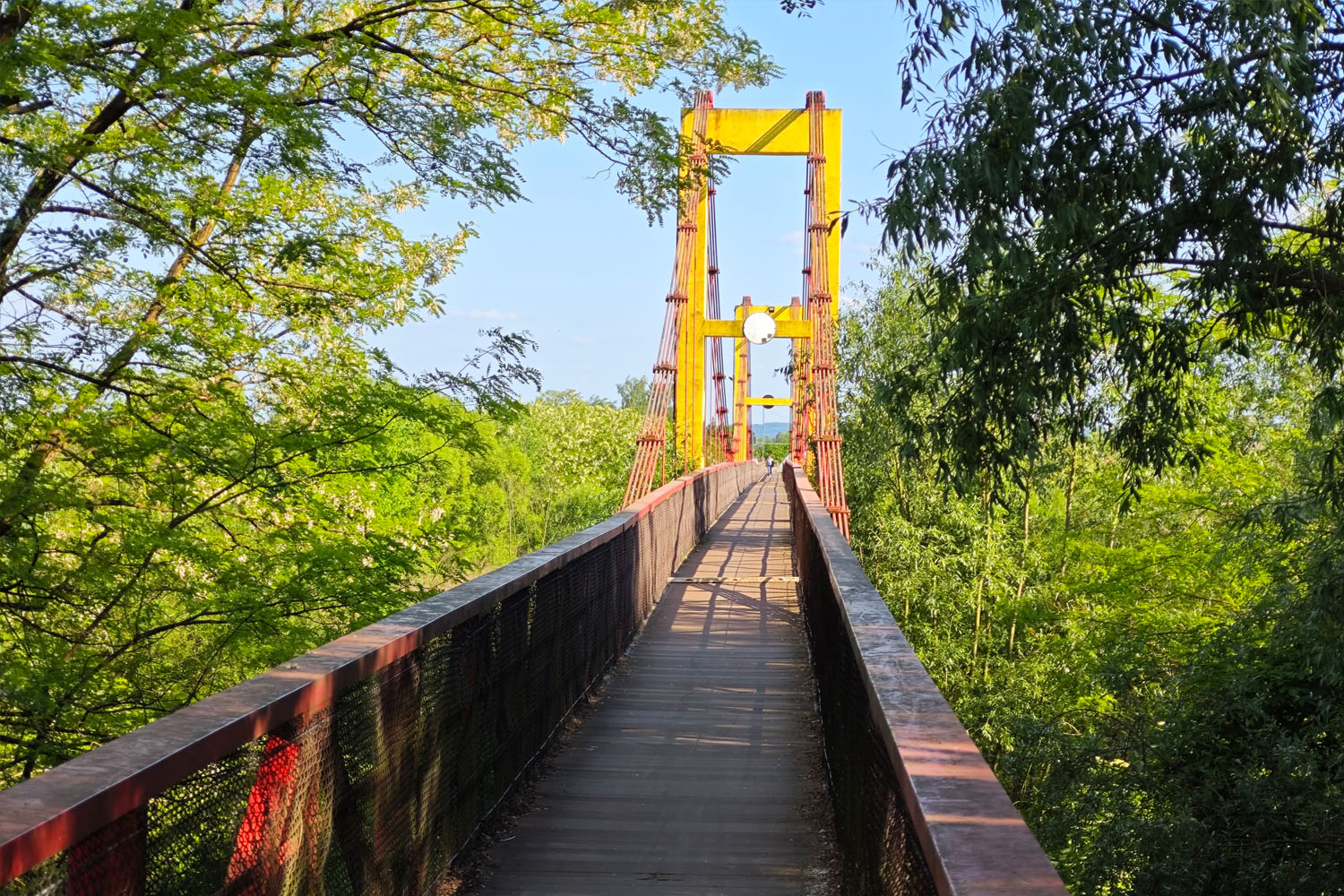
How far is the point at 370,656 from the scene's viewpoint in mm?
3023

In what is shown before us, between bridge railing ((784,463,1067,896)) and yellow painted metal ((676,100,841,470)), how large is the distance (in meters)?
21.1

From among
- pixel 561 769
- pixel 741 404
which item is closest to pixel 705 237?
pixel 561 769

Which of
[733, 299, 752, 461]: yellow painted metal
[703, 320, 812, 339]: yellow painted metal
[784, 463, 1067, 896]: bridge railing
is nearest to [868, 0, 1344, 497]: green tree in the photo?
[784, 463, 1067, 896]: bridge railing

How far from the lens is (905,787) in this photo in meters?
2.10

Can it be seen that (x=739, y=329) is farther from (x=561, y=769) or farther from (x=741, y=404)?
(x=741, y=404)

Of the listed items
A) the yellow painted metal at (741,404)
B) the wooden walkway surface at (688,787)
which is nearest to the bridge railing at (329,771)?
the wooden walkway surface at (688,787)

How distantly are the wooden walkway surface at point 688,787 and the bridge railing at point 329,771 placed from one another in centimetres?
26

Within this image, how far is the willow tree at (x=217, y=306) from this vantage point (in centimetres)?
709

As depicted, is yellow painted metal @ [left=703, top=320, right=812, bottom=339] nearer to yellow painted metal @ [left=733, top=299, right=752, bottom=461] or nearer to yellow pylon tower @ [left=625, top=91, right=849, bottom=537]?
yellow pylon tower @ [left=625, top=91, right=849, bottom=537]

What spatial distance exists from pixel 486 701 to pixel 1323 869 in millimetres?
7210

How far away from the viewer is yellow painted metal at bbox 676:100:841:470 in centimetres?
2733

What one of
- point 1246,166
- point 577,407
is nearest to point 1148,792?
point 1246,166

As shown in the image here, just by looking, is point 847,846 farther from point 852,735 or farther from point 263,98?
point 263,98

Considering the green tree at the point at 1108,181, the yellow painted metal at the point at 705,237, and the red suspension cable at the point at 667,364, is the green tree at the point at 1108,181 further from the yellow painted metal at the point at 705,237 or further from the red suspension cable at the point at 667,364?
the yellow painted metal at the point at 705,237
